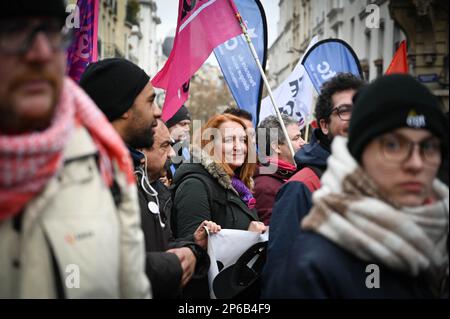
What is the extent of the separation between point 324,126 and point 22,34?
213 cm

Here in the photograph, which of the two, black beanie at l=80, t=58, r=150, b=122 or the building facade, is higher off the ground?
the building facade

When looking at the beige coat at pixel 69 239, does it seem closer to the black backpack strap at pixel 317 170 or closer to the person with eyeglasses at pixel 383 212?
the person with eyeglasses at pixel 383 212

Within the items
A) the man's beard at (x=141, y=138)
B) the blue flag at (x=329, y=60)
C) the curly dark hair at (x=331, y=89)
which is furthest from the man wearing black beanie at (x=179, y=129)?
the man's beard at (x=141, y=138)

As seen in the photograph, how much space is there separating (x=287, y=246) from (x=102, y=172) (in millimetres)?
1292

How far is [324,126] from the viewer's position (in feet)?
11.6

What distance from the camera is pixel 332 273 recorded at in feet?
6.75

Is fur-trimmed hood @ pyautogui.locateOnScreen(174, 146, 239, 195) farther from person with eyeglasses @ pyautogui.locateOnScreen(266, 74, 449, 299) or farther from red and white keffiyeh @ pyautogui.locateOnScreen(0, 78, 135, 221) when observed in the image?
red and white keffiyeh @ pyautogui.locateOnScreen(0, 78, 135, 221)

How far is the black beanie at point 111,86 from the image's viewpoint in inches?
124

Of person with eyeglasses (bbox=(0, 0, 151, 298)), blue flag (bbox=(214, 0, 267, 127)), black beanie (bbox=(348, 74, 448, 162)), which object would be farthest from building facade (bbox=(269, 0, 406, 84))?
person with eyeglasses (bbox=(0, 0, 151, 298))

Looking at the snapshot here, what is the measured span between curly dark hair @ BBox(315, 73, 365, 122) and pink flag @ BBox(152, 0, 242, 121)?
2.01 m

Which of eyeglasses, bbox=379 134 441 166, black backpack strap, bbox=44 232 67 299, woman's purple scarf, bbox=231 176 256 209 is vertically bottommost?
black backpack strap, bbox=44 232 67 299

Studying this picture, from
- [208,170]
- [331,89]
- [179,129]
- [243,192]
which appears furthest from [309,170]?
[179,129]

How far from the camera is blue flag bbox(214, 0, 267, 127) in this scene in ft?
18.2

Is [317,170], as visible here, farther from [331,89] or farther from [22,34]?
[22,34]
